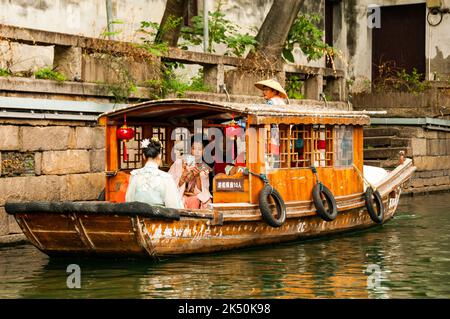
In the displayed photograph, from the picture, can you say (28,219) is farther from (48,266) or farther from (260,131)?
(260,131)

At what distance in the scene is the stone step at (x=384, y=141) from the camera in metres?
21.9

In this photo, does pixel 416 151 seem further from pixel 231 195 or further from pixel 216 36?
pixel 231 195

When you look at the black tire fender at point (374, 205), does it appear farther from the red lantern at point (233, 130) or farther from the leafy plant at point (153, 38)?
the leafy plant at point (153, 38)

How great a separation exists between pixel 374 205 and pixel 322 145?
5.62 ft

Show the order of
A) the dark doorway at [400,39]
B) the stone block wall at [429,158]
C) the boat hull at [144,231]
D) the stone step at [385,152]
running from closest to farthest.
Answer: the boat hull at [144,231] < the stone step at [385,152] < the stone block wall at [429,158] < the dark doorway at [400,39]

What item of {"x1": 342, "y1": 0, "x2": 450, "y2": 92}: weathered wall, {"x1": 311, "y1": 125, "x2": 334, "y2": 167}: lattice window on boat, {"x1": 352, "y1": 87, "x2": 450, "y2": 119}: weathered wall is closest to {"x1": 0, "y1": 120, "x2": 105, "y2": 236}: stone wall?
{"x1": 311, "y1": 125, "x2": 334, "y2": 167}: lattice window on boat

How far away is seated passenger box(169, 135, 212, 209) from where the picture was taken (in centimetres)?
1327

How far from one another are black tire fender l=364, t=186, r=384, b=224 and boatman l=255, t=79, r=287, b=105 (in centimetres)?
190

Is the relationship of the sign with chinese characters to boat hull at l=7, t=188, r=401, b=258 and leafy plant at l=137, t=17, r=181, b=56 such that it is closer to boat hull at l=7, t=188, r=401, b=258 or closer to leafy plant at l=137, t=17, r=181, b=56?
boat hull at l=7, t=188, r=401, b=258

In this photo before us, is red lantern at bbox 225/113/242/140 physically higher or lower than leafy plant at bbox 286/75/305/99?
lower

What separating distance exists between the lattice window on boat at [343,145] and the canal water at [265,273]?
1.19m

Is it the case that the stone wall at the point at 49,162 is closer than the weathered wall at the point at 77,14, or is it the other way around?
the stone wall at the point at 49,162

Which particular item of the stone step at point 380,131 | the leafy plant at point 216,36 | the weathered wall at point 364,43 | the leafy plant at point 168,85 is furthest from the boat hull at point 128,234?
the weathered wall at point 364,43
